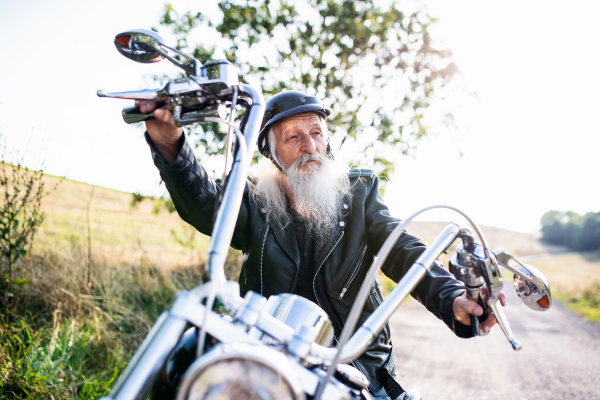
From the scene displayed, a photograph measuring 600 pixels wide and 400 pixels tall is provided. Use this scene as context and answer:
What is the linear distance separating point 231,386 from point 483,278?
2.79 ft

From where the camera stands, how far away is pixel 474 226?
3.45ft

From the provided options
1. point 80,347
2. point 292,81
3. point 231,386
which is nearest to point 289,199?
point 231,386

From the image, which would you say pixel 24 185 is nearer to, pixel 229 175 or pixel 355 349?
pixel 229 175

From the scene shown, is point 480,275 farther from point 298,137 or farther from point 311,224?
point 298,137

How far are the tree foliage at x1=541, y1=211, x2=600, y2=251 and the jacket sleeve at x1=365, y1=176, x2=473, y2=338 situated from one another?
219 feet

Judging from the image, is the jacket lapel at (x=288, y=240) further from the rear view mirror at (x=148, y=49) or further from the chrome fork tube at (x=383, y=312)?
the rear view mirror at (x=148, y=49)

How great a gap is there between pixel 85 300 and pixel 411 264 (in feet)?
11.6

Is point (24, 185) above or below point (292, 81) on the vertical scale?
A: below

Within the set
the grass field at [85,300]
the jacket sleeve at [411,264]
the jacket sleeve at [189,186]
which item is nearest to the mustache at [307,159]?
the jacket sleeve at [411,264]

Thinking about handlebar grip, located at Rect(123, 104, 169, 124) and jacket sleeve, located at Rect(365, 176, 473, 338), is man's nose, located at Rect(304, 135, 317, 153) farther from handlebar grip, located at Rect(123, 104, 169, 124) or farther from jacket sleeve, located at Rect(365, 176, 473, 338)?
handlebar grip, located at Rect(123, 104, 169, 124)

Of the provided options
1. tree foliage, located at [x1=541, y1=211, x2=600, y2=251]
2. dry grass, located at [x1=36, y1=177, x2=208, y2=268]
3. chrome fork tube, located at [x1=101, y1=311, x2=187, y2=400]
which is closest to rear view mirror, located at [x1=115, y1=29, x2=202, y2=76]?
chrome fork tube, located at [x1=101, y1=311, x2=187, y2=400]

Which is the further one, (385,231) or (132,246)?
(132,246)

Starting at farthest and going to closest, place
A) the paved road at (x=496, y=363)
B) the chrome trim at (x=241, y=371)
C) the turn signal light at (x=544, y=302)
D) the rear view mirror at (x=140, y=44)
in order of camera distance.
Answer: the paved road at (x=496, y=363) → the turn signal light at (x=544, y=302) → the rear view mirror at (x=140, y=44) → the chrome trim at (x=241, y=371)

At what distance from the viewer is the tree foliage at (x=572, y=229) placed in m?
54.2
